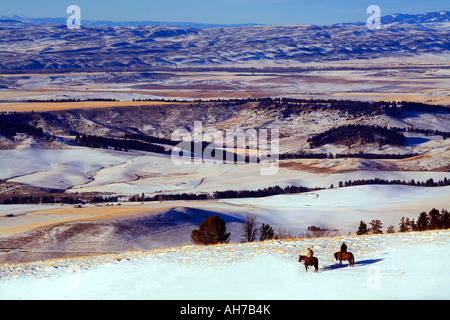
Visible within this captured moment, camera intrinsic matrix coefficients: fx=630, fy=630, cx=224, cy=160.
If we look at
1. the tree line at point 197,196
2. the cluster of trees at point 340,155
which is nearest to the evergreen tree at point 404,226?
the tree line at point 197,196

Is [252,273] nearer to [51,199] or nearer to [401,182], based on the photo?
[51,199]

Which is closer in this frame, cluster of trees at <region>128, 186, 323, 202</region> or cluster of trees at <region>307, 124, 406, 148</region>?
cluster of trees at <region>128, 186, 323, 202</region>

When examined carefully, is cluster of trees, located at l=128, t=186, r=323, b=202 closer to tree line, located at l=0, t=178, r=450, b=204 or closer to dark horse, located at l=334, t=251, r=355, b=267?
tree line, located at l=0, t=178, r=450, b=204

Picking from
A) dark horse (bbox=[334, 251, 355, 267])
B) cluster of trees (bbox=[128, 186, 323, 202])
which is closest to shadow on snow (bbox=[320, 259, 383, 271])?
dark horse (bbox=[334, 251, 355, 267])

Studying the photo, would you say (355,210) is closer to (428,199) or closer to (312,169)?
(428,199)

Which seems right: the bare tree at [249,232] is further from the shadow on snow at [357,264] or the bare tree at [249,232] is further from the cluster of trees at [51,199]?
the cluster of trees at [51,199]
